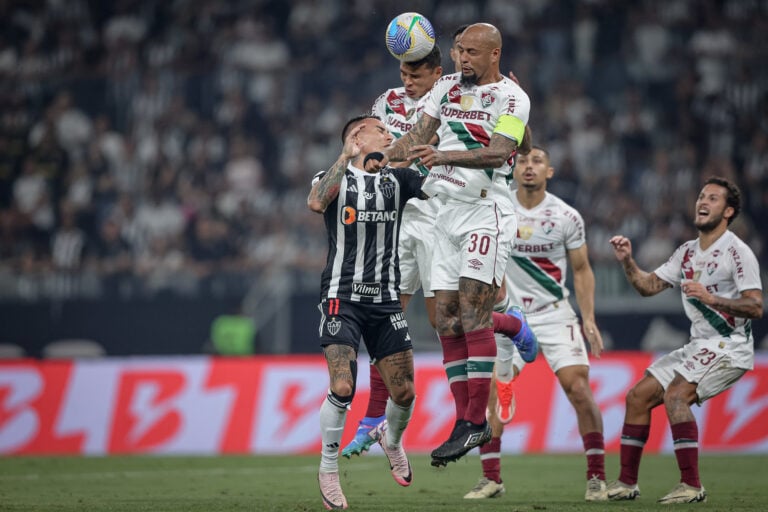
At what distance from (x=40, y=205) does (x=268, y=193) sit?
3.83 m

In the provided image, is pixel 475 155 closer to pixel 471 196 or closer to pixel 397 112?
pixel 471 196

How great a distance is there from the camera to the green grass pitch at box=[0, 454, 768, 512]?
900 cm

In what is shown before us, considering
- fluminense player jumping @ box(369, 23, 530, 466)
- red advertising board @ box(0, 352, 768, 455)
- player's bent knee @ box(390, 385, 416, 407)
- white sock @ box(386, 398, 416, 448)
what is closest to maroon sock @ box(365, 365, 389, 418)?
white sock @ box(386, 398, 416, 448)

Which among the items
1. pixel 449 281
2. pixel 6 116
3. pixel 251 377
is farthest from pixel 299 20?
pixel 449 281

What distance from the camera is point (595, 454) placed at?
1034cm

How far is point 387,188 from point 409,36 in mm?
1437

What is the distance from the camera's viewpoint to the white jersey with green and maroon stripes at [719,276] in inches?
374

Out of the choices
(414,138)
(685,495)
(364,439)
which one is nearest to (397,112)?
(414,138)

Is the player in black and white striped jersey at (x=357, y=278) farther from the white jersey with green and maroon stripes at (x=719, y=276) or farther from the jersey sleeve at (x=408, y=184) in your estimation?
the white jersey with green and maroon stripes at (x=719, y=276)

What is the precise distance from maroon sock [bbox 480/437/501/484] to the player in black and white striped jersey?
66.8 inches

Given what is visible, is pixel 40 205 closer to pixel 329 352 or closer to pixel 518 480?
pixel 518 480

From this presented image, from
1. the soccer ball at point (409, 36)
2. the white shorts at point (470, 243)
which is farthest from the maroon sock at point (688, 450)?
the soccer ball at point (409, 36)

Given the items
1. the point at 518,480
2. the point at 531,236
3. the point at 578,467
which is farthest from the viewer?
the point at 578,467

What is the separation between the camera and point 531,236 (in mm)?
10961
